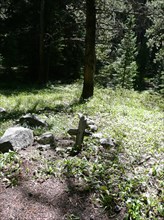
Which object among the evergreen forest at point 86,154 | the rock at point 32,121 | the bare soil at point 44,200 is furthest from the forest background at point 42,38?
the bare soil at point 44,200

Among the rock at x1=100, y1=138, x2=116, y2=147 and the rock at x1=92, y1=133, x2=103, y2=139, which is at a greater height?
the rock at x1=92, y1=133, x2=103, y2=139

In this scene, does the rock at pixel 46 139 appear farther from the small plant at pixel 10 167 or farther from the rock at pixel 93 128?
the rock at pixel 93 128

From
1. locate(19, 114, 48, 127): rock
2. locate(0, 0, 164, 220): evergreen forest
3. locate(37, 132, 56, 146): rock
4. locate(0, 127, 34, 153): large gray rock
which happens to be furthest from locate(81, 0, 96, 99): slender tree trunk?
locate(0, 127, 34, 153): large gray rock

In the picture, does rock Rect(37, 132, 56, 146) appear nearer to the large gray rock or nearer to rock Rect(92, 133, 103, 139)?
the large gray rock

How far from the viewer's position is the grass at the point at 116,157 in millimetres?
4598

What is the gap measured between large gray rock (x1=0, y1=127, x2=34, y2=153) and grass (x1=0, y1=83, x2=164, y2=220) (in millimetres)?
745

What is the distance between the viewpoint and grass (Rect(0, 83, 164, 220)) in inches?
181

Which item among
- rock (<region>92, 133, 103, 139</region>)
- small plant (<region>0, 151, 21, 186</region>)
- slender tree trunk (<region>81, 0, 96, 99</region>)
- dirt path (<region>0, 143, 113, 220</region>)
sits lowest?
dirt path (<region>0, 143, 113, 220</region>)

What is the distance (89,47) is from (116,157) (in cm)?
640

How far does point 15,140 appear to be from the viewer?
5.77 m

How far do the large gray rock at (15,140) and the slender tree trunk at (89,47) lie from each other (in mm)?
5865

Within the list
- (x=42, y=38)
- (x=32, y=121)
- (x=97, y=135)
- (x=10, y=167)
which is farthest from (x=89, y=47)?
(x=10, y=167)

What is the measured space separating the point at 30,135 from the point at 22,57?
13.5 m

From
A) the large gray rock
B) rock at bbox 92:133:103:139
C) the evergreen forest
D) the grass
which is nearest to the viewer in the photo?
the evergreen forest
